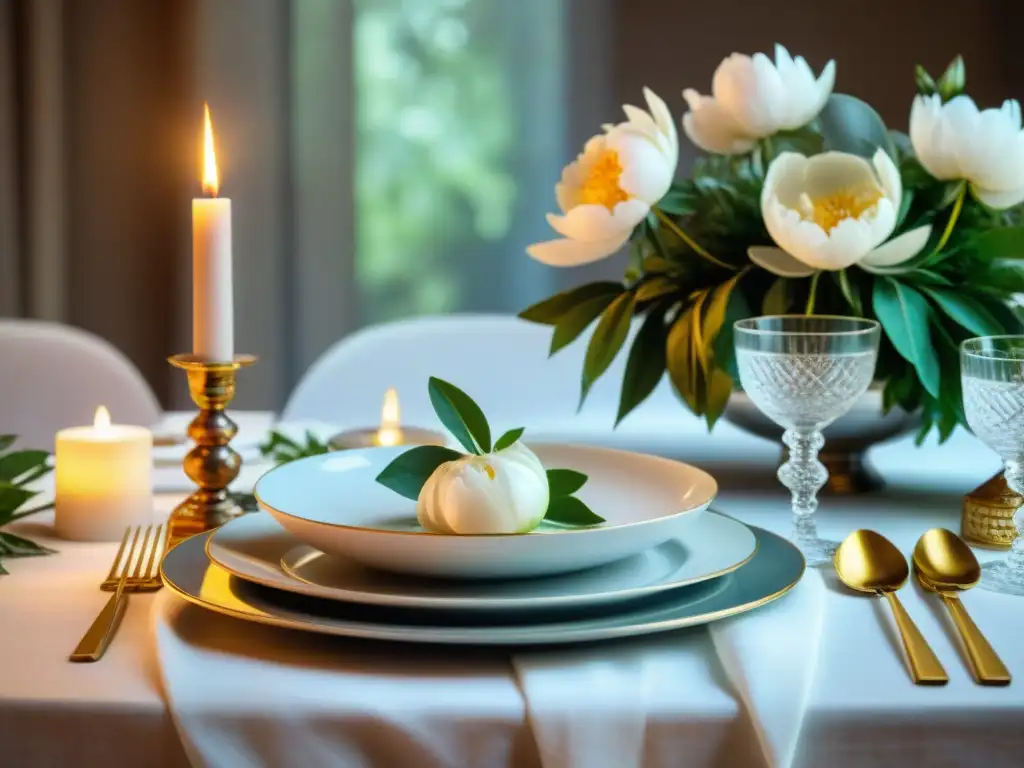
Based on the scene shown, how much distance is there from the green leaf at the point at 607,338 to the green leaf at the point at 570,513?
0.97 ft

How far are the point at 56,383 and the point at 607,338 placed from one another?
2.96 feet

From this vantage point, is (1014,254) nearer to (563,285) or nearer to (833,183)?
(833,183)

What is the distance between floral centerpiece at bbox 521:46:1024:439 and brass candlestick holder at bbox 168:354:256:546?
0.97 ft

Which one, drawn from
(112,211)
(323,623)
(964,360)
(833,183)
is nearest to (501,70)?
(112,211)

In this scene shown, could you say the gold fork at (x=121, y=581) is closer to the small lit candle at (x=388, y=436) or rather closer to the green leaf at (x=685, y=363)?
the small lit candle at (x=388, y=436)

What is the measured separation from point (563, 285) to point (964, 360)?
1.88 m

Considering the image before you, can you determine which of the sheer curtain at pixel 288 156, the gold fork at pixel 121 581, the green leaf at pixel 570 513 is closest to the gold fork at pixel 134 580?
the gold fork at pixel 121 581

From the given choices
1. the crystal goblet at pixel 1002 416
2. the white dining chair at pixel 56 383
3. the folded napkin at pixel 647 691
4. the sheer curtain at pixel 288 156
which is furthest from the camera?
the sheer curtain at pixel 288 156

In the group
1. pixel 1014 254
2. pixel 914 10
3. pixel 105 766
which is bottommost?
pixel 105 766

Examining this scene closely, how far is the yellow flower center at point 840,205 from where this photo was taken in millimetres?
987

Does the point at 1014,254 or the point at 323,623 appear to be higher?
the point at 1014,254

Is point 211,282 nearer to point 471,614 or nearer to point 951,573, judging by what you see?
point 471,614

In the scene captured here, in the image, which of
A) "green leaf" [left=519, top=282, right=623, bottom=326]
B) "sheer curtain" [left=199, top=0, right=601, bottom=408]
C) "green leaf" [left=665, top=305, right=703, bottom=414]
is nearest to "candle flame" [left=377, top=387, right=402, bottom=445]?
"green leaf" [left=519, top=282, right=623, bottom=326]

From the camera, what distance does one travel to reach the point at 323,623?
66 cm
